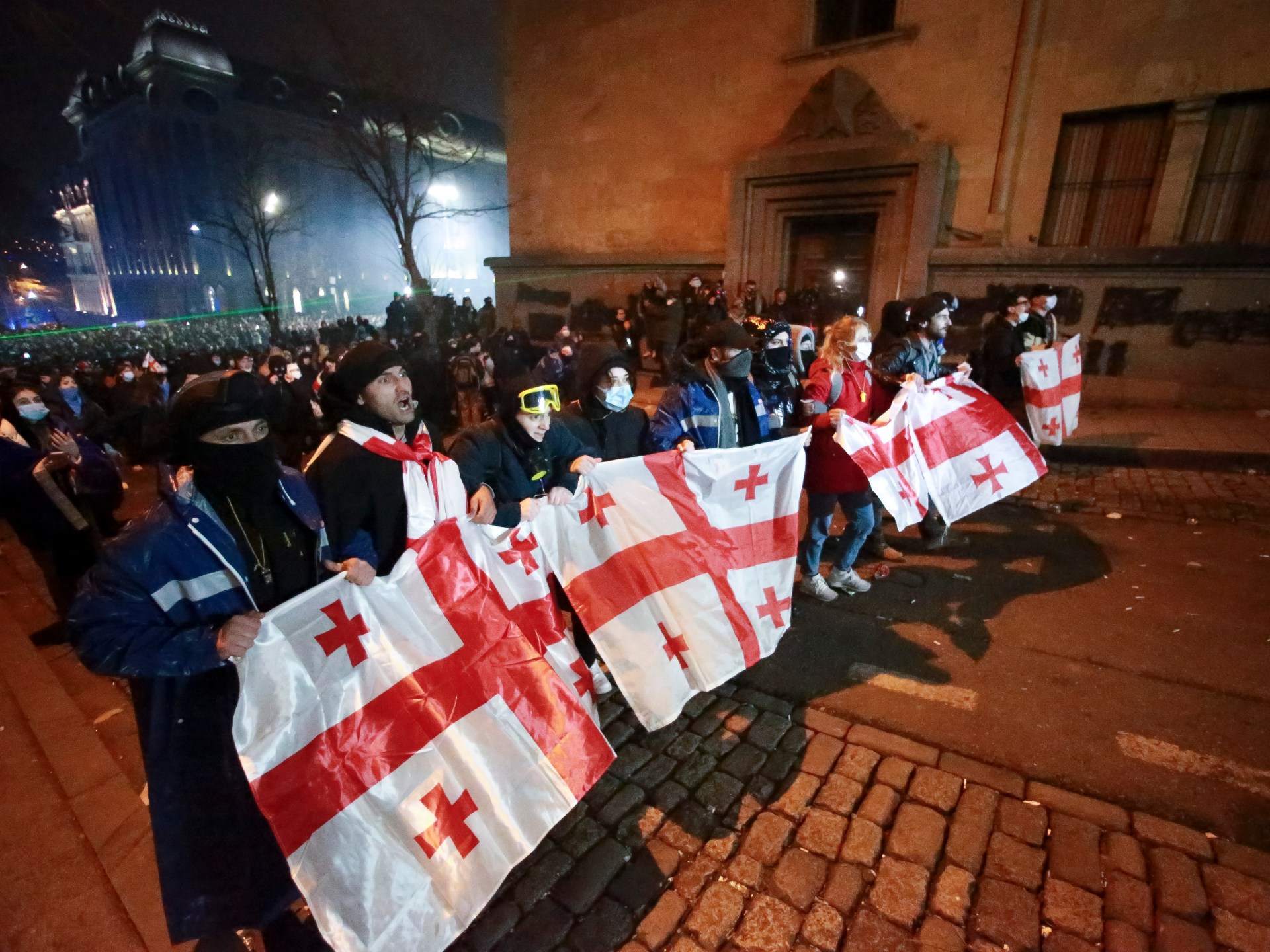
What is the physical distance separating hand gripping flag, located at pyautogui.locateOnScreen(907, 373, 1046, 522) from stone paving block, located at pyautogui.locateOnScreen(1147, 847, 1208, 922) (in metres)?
2.31

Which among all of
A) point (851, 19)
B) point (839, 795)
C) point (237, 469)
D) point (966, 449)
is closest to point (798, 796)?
point (839, 795)

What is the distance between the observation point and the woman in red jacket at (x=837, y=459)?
4199mm

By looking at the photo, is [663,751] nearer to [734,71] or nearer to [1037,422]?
[1037,422]

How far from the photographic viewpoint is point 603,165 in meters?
14.7

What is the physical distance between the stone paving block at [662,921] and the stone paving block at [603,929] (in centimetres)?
6

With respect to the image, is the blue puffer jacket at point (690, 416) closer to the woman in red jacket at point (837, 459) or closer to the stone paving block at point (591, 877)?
the woman in red jacket at point (837, 459)

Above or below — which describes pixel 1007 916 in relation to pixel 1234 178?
below

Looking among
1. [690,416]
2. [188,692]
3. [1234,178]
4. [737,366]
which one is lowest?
[188,692]

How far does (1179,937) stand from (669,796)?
1917mm

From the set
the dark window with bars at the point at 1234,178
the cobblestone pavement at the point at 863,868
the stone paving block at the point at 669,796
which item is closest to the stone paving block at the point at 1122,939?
the cobblestone pavement at the point at 863,868

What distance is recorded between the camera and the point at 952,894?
2350 millimetres

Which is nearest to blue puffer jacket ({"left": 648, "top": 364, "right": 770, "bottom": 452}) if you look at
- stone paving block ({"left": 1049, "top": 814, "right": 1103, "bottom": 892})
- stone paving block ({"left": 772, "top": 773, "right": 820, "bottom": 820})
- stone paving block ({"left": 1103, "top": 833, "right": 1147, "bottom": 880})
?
stone paving block ({"left": 772, "top": 773, "right": 820, "bottom": 820})

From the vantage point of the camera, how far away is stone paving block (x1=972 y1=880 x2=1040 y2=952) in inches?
85.9

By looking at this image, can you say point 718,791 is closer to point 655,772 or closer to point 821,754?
point 655,772
